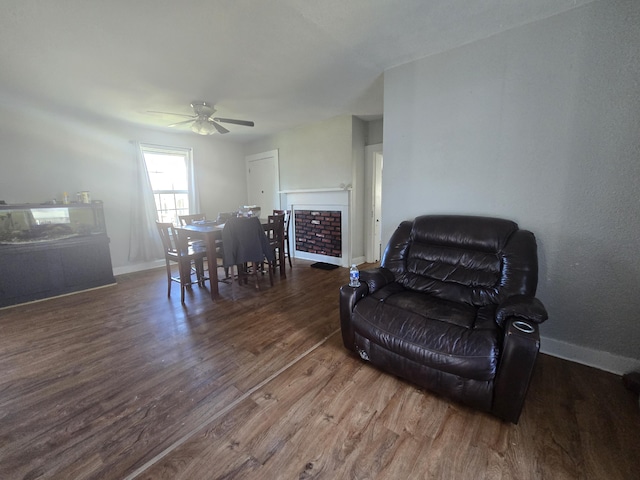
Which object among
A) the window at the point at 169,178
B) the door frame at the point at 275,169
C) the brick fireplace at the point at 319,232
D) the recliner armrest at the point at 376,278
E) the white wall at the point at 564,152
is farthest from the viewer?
the door frame at the point at 275,169

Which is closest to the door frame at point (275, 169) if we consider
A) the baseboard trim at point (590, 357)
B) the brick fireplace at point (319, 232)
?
the brick fireplace at point (319, 232)

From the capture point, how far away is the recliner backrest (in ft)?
5.81

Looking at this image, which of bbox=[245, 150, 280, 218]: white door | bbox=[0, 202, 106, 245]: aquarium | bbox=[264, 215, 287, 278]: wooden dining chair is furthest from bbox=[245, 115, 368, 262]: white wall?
bbox=[0, 202, 106, 245]: aquarium

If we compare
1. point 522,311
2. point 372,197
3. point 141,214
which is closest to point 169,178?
point 141,214

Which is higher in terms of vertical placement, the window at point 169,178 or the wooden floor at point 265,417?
the window at point 169,178

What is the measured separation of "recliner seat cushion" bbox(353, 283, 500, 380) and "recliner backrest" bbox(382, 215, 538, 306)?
0.13 metres

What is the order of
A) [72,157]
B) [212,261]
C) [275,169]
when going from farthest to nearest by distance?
[275,169]
[72,157]
[212,261]

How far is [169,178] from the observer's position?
4.75 metres

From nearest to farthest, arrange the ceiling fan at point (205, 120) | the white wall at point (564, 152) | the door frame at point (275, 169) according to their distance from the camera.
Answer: the white wall at point (564, 152) < the ceiling fan at point (205, 120) < the door frame at point (275, 169)

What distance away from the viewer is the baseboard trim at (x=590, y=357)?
1.75 m

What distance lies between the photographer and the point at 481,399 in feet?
4.57

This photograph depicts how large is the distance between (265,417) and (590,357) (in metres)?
2.30

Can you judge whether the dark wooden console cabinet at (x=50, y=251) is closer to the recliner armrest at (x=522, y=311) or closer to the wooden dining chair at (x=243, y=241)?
the wooden dining chair at (x=243, y=241)

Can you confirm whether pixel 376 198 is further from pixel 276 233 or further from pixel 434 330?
pixel 434 330
